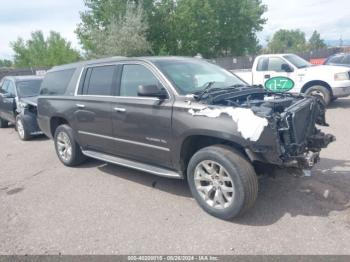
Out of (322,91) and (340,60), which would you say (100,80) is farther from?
(340,60)

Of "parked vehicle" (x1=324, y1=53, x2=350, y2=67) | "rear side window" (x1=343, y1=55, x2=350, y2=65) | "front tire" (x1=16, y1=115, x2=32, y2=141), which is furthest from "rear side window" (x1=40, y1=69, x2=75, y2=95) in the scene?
"rear side window" (x1=343, y1=55, x2=350, y2=65)

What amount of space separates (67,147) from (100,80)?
5.11 ft

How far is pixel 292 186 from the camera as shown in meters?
4.83

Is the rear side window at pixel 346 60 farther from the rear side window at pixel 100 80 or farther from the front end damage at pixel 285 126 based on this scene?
the rear side window at pixel 100 80

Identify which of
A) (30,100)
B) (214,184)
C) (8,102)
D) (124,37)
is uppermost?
(124,37)

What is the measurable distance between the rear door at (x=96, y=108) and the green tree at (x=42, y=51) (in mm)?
54469

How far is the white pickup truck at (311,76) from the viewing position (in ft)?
34.3

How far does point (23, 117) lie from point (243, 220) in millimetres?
7183

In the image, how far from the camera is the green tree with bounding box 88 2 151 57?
31875 mm

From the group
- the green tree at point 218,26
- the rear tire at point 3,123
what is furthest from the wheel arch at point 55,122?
the green tree at point 218,26

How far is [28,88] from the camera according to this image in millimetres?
10211

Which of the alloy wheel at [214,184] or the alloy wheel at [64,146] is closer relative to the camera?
the alloy wheel at [214,184]

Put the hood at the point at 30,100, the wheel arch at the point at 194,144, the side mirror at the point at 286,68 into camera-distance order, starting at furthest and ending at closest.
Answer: the side mirror at the point at 286,68
the hood at the point at 30,100
the wheel arch at the point at 194,144

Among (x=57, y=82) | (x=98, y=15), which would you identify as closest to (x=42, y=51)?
(x=98, y=15)
